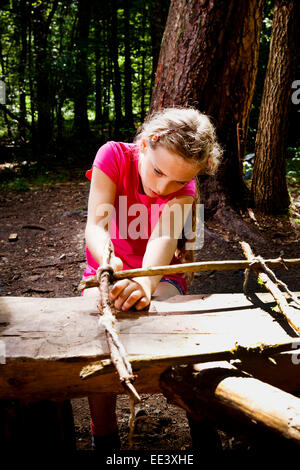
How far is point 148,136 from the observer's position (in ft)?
6.52

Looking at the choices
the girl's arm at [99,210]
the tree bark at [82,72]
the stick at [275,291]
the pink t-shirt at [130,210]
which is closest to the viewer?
the stick at [275,291]

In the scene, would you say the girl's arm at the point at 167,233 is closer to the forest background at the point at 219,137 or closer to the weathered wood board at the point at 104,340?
the weathered wood board at the point at 104,340

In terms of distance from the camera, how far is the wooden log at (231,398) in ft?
2.59

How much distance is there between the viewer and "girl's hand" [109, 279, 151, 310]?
1387 mm

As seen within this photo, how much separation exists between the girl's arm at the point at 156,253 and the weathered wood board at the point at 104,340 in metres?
0.06

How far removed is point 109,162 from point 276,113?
3730 mm

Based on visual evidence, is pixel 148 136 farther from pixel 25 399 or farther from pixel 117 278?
pixel 25 399

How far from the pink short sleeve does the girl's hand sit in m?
0.97

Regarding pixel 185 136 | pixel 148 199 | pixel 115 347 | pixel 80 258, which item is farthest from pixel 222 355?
pixel 80 258

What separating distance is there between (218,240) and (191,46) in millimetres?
2149

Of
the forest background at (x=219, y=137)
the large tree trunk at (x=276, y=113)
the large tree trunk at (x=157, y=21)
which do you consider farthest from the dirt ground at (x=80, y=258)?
the large tree trunk at (x=157, y=21)

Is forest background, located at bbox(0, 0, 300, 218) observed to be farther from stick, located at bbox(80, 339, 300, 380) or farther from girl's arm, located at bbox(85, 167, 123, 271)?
stick, located at bbox(80, 339, 300, 380)

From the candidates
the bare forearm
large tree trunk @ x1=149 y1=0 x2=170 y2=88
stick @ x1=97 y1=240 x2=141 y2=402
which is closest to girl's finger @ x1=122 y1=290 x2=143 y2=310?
stick @ x1=97 y1=240 x2=141 y2=402
